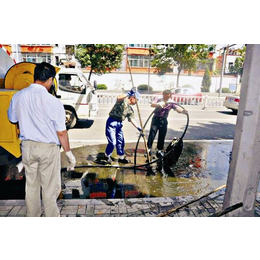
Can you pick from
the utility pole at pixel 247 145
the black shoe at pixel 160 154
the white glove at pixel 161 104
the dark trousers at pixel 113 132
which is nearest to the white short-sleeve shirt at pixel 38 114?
the utility pole at pixel 247 145

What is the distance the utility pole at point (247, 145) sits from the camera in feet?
7.22

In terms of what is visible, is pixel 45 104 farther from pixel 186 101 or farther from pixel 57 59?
pixel 186 101

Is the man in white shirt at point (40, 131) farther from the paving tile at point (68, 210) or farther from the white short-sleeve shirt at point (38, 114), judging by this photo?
the paving tile at point (68, 210)

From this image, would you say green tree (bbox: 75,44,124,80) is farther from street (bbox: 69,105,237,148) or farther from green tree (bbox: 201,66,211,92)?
green tree (bbox: 201,66,211,92)

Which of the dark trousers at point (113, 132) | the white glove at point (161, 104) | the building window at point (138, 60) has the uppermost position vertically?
the building window at point (138, 60)

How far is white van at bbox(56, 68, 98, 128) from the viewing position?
7.97m

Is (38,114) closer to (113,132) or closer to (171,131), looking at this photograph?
(113,132)

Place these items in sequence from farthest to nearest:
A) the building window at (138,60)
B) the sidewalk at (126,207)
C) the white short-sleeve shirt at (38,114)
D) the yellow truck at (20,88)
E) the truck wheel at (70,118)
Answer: the building window at (138,60) → the truck wheel at (70,118) → the yellow truck at (20,88) → the sidewalk at (126,207) → the white short-sleeve shirt at (38,114)

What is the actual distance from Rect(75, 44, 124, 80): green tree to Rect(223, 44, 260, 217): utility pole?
5862 millimetres

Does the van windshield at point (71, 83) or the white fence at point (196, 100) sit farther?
the white fence at point (196, 100)

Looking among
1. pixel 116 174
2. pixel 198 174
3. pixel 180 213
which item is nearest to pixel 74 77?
pixel 116 174

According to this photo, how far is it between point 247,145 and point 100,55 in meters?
6.48

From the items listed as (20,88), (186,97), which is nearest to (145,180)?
(20,88)

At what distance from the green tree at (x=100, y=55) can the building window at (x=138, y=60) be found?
9567mm
